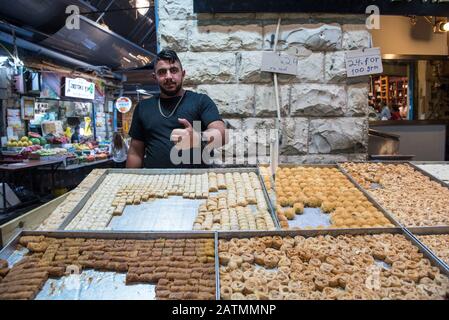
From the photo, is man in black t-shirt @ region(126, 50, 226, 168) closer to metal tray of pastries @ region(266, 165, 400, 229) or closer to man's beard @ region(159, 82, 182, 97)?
man's beard @ region(159, 82, 182, 97)

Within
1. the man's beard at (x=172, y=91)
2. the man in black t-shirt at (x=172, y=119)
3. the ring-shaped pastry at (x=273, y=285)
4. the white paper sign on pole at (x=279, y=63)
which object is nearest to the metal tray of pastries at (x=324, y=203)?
the ring-shaped pastry at (x=273, y=285)

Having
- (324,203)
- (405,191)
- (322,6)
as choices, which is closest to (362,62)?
(322,6)

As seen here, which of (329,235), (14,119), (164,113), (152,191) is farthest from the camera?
(14,119)

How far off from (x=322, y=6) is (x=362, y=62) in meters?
0.57

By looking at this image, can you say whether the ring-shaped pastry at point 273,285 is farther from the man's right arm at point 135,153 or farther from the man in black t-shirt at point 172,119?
the man's right arm at point 135,153

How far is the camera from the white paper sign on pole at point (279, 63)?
113 inches

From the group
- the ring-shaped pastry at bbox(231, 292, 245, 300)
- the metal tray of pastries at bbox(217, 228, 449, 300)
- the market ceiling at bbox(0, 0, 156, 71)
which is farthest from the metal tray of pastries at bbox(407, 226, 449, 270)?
the market ceiling at bbox(0, 0, 156, 71)

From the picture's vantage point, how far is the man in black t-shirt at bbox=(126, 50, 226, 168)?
2.63 metres

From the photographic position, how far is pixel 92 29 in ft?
29.2

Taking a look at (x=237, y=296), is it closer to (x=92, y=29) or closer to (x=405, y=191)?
(x=405, y=191)

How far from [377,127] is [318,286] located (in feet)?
13.3
